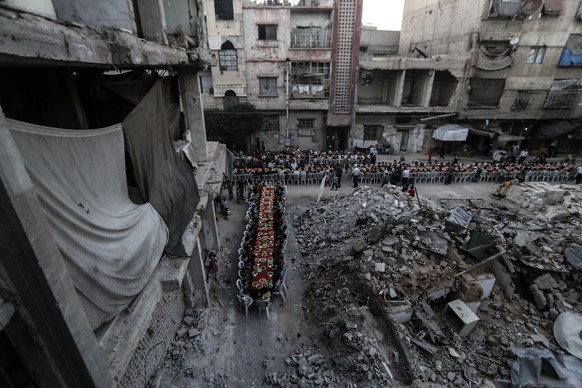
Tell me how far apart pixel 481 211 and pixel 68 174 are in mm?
16474

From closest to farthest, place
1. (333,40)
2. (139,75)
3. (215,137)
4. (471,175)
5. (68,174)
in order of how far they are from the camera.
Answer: (68,174), (139,75), (471,175), (333,40), (215,137)

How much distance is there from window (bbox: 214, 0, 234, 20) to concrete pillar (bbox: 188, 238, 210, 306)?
17928mm

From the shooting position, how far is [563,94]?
2286 centimetres

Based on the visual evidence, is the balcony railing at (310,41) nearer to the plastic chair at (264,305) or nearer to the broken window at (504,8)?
the broken window at (504,8)

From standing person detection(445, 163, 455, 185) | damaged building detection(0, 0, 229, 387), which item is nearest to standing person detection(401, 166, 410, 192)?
standing person detection(445, 163, 455, 185)

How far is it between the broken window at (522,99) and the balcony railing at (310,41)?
15.0m

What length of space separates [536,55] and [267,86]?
64.5 feet

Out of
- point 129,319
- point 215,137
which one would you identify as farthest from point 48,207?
point 215,137

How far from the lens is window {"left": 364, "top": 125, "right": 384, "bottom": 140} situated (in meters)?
24.1

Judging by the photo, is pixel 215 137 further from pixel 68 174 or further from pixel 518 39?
pixel 518 39

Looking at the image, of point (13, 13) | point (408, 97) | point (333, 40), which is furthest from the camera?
point (408, 97)

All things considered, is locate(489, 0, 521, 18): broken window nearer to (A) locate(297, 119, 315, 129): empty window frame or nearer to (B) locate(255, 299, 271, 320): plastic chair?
(A) locate(297, 119, 315, 129): empty window frame

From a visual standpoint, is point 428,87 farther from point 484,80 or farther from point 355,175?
point 355,175

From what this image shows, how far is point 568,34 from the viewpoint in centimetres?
2141
